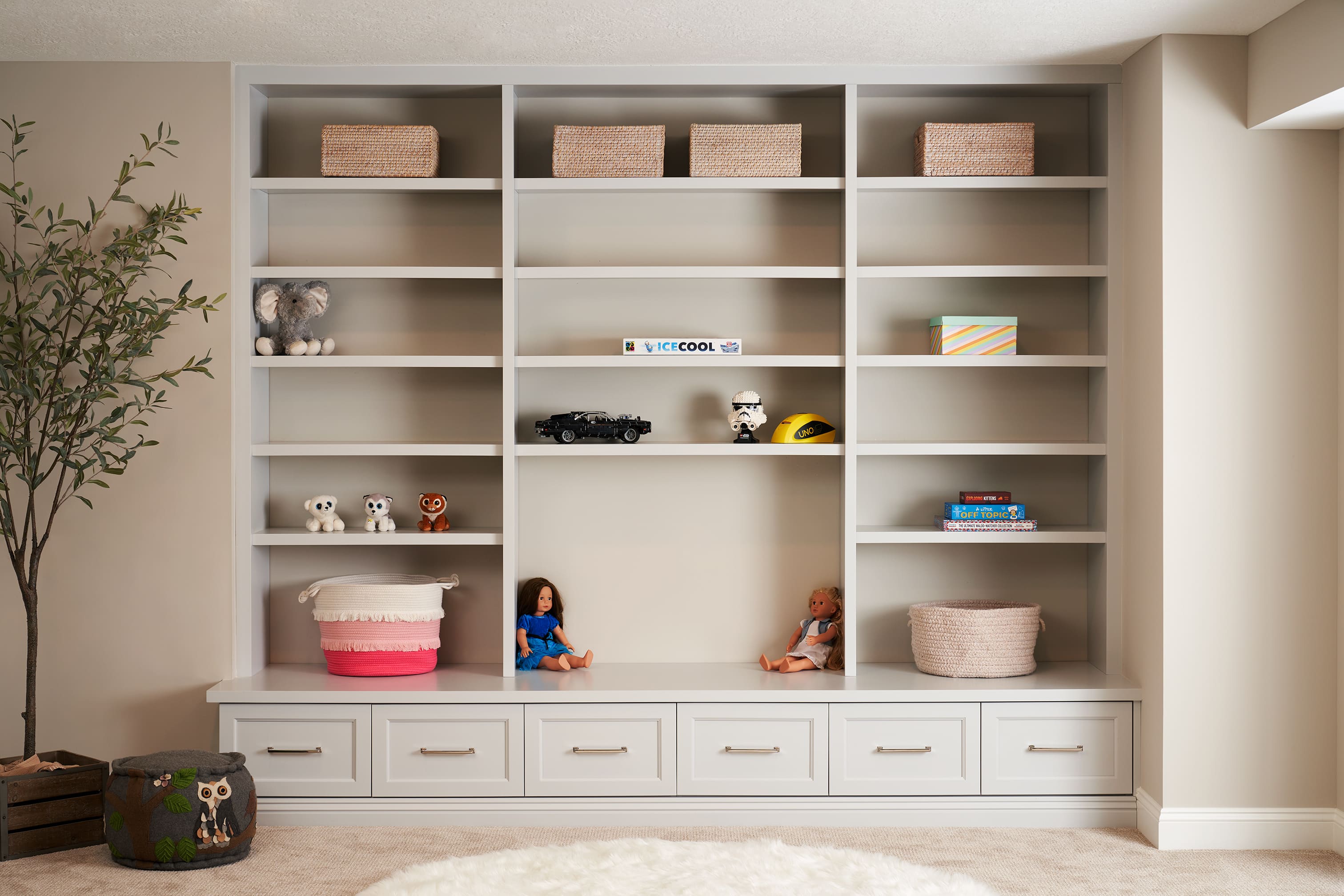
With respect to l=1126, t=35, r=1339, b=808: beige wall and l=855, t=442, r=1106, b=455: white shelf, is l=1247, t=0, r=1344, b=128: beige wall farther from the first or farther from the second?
l=855, t=442, r=1106, b=455: white shelf

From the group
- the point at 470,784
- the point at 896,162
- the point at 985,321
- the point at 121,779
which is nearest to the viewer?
the point at 121,779

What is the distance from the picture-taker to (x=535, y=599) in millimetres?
3529

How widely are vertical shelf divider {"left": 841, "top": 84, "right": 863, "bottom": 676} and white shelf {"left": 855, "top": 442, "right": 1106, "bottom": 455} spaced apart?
0.07 metres

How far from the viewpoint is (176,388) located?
3.31 metres

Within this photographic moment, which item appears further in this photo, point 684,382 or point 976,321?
point 684,382

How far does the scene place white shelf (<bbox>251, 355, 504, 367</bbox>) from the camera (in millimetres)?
3359

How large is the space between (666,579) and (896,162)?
169cm

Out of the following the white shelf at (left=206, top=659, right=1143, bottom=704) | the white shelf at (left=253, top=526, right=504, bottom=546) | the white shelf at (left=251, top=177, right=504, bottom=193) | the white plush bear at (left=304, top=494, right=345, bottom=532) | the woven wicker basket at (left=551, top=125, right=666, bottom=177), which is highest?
the woven wicker basket at (left=551, top=125, right=666, bottom=177)

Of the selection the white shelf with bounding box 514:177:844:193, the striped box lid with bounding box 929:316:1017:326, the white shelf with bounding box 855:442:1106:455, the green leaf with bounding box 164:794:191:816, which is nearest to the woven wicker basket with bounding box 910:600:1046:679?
the white shelf with bounding box 855:442:1106:455

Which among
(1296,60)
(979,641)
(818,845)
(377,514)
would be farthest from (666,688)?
(1296,60)

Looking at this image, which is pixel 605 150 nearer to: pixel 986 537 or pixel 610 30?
pixel 610 30

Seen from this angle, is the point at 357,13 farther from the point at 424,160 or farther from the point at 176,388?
the point at 176,388

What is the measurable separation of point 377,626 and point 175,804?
0.76 m

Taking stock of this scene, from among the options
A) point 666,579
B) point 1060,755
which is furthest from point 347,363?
point 1060,755
